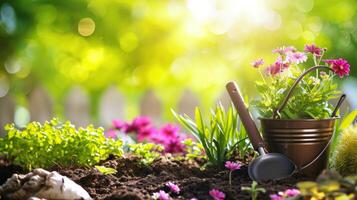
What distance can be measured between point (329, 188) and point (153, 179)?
0.54m

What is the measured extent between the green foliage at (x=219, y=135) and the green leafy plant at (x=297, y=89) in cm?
17

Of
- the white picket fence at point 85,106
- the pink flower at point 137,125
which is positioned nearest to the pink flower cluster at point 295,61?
the pink flower at point 137,125

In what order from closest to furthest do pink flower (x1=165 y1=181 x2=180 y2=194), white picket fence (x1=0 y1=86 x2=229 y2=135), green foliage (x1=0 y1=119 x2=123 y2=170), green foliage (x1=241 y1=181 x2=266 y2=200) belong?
green foliage (x1=241 y1=181 x2=266 y2=200)
pink flower (x1=165 y1=181 x2=180 y2=194)
green foliage (x1=0 y1=119 x2=123 y2=170)
white picket fence (x1=0 y1=86 x2=229 y2=135)

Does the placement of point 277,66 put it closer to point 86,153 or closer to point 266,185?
point 266,185

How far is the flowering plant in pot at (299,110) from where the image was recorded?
1345 millimetres

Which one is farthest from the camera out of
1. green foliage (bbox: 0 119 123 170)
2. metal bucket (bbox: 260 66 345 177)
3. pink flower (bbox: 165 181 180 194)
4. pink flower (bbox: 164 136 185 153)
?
pink flower (bbox: 164 136 185 153)

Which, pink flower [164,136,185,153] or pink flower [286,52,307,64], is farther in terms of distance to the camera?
pink flower [164,136,185,153]

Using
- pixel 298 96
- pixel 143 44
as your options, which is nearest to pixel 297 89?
pixel 298 96

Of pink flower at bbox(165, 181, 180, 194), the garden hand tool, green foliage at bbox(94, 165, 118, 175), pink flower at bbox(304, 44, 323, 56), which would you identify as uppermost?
pink flower at bbox(304, 44, 323, 56)

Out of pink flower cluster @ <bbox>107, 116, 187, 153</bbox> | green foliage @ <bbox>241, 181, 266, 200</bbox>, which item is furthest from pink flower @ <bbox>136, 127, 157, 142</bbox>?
green foliage @ <bbox>241, 181, 266, 200</bbox>

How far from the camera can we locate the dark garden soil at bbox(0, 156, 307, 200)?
3.96 feet

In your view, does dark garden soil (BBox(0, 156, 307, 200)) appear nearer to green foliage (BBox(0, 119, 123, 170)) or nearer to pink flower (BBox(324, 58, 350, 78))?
green foliage (BBox(0, 119, 123, 170))

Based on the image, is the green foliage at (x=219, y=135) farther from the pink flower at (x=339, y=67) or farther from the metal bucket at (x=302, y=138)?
the pink flower at (x=339, y=67)

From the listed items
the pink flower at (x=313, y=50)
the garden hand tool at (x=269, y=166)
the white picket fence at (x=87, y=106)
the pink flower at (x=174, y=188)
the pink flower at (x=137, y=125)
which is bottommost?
the pink flower at (x=174, y=188)
